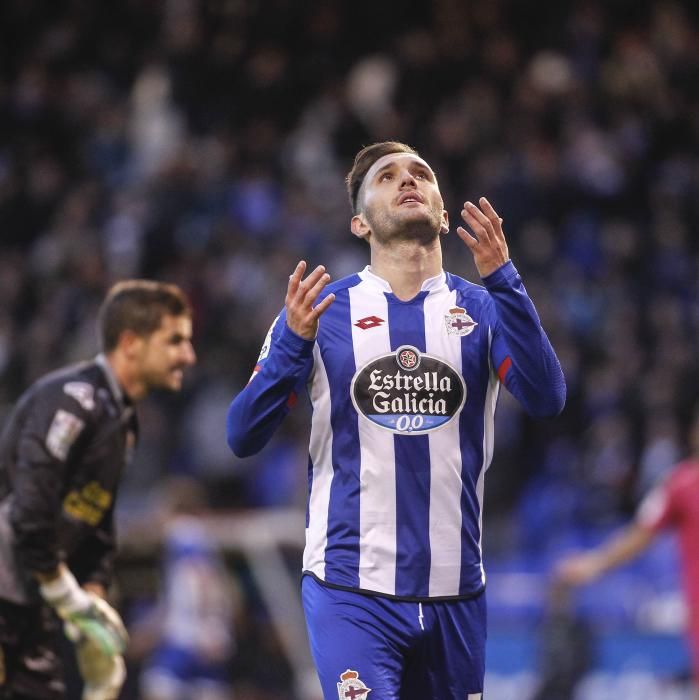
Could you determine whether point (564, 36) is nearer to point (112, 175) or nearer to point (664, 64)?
point (664, 64)

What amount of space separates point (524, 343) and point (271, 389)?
83 cm

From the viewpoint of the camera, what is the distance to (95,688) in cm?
589

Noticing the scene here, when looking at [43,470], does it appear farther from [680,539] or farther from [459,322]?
[680,539]

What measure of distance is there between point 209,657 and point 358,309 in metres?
6.55

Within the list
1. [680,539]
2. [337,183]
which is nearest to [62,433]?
[680,539]

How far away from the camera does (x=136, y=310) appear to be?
605 cm

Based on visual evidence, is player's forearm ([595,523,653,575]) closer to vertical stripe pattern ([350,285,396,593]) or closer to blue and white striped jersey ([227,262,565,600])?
blue and white striped jersey ([227,262,565,600])

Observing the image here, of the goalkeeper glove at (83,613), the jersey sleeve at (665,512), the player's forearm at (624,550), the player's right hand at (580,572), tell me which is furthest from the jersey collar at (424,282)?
the jersey sleeve at (665,512)

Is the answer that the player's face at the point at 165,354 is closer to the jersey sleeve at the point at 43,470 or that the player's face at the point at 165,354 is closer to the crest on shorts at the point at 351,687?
the jersey sleeve at the point at 43,470

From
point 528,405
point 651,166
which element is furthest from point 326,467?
point 651,166

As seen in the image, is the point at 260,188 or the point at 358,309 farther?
the point at 260,188

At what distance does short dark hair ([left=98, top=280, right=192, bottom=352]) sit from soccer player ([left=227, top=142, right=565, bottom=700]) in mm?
1543

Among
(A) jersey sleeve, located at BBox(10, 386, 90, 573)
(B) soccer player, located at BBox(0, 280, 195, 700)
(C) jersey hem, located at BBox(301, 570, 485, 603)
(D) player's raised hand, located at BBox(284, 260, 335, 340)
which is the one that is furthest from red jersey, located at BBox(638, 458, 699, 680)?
(D) player's raised hand, located at BBox(284, 260, 335, 340)

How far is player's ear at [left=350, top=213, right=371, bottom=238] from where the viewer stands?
489cm
